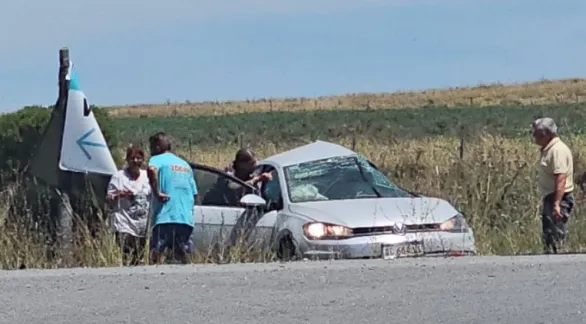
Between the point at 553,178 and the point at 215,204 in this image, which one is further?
the point at 215,204

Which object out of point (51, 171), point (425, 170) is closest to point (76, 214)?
point (51, 171)

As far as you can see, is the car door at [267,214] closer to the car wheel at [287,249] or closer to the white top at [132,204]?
the car wheel at [287,249]

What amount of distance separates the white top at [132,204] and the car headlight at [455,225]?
2.53 m

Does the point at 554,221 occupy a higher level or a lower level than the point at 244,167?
lower

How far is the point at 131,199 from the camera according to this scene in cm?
972

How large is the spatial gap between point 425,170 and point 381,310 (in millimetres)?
9200

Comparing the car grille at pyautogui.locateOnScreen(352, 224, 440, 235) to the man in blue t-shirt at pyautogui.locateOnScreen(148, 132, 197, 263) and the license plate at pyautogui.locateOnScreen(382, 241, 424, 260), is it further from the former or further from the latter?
the man in blue t-shirt at pyautogui.locateOnScreen(148, 132, 197, 263)

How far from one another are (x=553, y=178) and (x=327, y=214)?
6.63ft

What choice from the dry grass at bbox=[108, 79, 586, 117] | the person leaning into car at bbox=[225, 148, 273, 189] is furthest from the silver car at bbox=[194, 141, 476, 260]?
the dry grass at bbox=[108, 79, 586, 117]

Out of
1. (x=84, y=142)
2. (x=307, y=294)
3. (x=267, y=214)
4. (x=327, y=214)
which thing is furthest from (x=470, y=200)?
(x=307, y=294)

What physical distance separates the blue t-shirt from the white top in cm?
31

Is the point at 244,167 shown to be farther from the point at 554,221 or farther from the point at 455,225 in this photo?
the point at 554,221

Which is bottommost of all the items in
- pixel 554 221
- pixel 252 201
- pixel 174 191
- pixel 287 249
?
pixel 287 249

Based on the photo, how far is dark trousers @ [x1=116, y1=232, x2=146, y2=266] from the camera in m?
7.56
